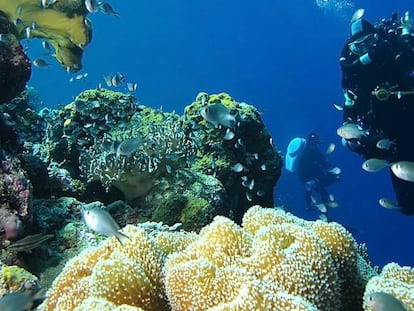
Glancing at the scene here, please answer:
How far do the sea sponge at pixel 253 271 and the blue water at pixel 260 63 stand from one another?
65.2 meters

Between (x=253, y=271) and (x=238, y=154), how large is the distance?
5003 mm

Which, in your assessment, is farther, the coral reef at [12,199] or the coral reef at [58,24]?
the coral reef at [58,24]

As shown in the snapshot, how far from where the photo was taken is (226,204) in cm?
600

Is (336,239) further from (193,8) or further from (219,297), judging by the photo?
(193,8)

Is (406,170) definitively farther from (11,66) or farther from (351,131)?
(11,66)

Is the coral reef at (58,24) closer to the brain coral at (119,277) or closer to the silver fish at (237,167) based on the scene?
the silver fish at (237,167)

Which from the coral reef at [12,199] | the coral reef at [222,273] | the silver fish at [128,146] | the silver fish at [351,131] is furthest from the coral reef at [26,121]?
the coral reef at [222,273]

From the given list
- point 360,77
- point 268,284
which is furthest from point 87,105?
point 268,284

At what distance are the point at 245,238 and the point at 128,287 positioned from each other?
0.67 metres

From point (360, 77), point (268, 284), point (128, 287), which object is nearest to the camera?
point (268, 284)

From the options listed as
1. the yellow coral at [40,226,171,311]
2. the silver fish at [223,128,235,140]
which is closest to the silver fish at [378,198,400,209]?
the silver fish at [223,128,235,140]

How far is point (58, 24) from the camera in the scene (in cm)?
588

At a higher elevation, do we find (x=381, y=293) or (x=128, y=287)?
(x=381, y=293)

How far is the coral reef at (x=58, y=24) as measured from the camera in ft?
18.1
